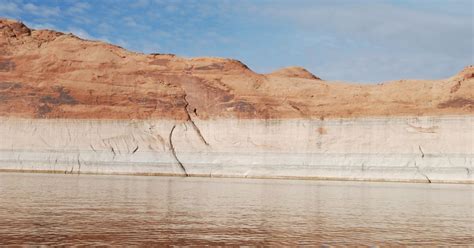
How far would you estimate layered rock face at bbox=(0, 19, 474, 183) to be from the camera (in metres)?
31.5

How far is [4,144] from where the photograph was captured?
36250 mm

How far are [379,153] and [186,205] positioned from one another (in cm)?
2000

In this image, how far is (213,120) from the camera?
34.9 meters

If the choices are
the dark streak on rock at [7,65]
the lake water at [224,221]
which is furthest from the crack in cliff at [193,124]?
the lake water at [224,221]

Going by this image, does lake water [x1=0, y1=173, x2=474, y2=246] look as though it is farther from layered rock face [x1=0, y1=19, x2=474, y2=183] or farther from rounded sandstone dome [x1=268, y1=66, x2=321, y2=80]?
rounded sandstone dome [x1=268, y1=66, x2=321, y2=80]

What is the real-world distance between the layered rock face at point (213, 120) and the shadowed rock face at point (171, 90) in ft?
0.22

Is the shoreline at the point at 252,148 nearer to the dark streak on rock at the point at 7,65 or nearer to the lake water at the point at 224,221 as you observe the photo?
the dark streak on rock at the point at 7,65

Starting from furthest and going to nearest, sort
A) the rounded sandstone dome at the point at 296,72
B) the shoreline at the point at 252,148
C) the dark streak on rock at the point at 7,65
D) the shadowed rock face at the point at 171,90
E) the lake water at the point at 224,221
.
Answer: the rounded sandstone dome at the point at 296,72, the dark streak on rock at the point at 7,65, the shadowed rock face at the point at 171,90, the shoreline at the point at 252,148, the lake water at the point at 224,221

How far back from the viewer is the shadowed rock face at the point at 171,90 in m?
33.3

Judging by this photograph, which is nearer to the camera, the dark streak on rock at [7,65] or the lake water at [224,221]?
the lake water at [224,221]

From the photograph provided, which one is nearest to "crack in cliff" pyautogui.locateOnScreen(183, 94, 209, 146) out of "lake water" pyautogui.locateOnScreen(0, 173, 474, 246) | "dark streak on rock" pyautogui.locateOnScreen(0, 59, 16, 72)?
"dark streak on rock" pyautogui.locateOnScreen(0, 59, 16, 72)

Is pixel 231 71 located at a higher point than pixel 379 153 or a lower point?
higher

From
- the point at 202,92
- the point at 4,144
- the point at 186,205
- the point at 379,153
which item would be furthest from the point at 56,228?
the point at 4,144

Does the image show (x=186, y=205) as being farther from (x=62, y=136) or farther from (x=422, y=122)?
(x=62, y=136)
